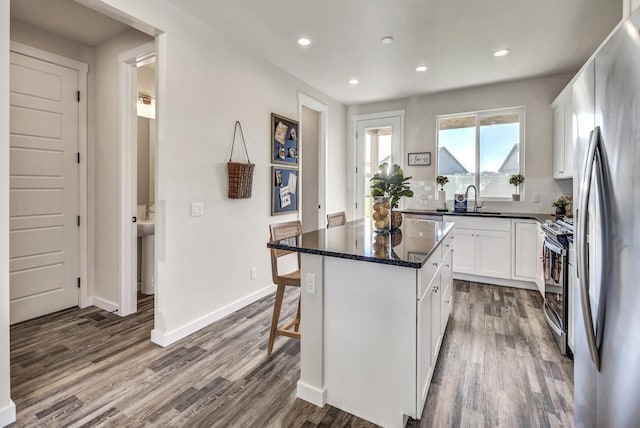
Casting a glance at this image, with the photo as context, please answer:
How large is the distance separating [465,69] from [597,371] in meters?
3.62

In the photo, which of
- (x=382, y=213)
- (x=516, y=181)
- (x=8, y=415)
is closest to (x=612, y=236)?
(x=382, y=213)

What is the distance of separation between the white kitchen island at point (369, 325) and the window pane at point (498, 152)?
10.4 ft

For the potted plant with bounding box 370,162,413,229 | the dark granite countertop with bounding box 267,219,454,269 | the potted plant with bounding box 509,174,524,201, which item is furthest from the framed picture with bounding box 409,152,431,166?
the potted plant with bounding box 370,162,413,229

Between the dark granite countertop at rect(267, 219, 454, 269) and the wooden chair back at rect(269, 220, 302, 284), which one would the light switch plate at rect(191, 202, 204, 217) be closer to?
the wooden chair back at rect(269, 220, 302, 284)

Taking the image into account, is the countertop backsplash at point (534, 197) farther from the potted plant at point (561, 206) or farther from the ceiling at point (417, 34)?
the ceiling at point (417, 34)

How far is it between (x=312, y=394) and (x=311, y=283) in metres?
0.65

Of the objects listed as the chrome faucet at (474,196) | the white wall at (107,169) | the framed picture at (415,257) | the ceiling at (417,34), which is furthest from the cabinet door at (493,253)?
the white wall at (107,169)

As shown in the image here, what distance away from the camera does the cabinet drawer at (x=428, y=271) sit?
1.56 meters

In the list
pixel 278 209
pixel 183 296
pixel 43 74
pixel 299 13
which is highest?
pixel 299 13

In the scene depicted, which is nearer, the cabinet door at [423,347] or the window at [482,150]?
the cabinet door at [423,347]

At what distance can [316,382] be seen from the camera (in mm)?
1854

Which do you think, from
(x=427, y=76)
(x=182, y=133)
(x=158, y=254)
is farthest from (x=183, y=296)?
(x=427, y=76)

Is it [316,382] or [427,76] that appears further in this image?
[427,76]

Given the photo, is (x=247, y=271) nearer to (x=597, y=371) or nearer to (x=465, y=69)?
(x=597, y=371)
